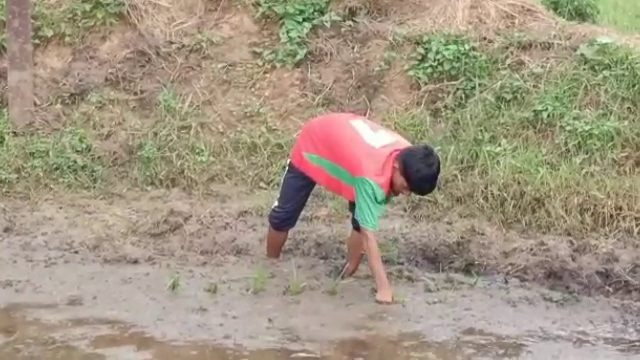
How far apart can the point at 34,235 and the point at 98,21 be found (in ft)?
7.59

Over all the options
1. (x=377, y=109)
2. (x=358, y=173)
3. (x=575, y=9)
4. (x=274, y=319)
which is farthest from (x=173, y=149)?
(x=575, y=9)

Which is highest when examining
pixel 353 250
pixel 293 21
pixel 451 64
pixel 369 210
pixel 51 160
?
pixel 293 21

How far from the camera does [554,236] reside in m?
6.37

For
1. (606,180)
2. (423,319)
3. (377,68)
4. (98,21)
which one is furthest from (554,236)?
(98,21)

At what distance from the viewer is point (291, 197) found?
5.66 metres

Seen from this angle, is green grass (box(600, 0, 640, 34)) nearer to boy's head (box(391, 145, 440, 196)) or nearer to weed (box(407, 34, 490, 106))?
weed (box(407, 34, 490, 106))

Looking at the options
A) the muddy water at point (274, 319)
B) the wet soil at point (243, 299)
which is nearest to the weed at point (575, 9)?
the wet soil at point (243, 299)

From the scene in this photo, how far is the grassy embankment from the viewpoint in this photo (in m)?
6.67

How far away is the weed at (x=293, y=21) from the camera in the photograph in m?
8.01

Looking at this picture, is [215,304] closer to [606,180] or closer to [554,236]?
[554,236]

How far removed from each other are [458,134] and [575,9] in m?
1.93

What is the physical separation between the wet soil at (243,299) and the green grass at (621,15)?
304 centimetres

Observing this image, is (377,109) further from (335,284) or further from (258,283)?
(258,283)

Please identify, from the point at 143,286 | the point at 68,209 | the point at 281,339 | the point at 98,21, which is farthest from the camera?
the point at 98,21
